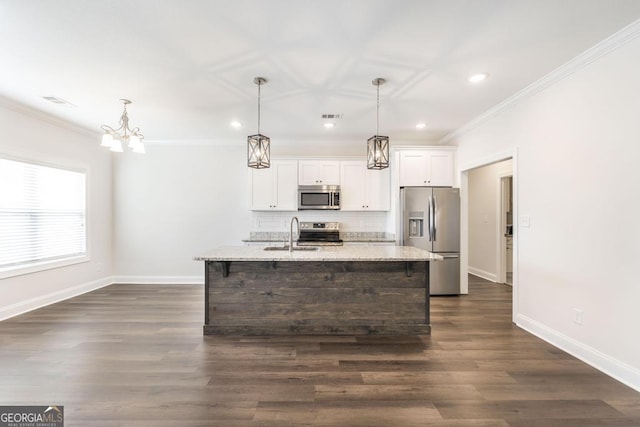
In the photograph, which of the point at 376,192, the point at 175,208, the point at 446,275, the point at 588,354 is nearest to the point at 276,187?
the point at 376,192

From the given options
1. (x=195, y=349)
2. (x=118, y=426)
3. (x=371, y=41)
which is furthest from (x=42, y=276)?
(x=371, y=41)

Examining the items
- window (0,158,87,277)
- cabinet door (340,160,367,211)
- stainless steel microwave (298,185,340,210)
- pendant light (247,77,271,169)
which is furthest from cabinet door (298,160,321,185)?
window (0,158,87,277)

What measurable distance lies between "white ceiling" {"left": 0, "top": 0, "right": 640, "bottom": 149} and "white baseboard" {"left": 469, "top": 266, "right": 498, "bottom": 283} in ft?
11.0

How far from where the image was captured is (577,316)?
276 centimetres

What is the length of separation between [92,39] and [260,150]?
1.55 m

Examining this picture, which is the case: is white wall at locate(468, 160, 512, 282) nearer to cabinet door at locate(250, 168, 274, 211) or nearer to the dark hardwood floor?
the dark hardwood floor

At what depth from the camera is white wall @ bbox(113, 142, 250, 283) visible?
18.5 feet

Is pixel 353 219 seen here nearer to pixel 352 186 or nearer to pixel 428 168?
→ pixel 352 186

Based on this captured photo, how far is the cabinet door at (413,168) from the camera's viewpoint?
5.07 metres

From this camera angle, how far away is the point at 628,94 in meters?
2.33

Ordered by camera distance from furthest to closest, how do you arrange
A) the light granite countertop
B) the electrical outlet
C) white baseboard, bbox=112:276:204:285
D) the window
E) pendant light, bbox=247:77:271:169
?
white baseboard, bbox=112:276:204:285 < the window < pendant light, bbox=247:77:271:169 < the light granite countertop < the electrical outlet

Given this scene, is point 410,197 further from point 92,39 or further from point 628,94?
point 92,39

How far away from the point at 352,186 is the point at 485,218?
9.41ft

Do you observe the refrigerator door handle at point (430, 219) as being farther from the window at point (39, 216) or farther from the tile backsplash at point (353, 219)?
the window at point (39, 216)
